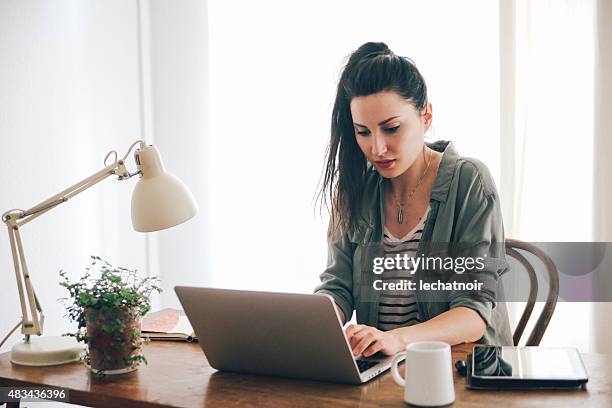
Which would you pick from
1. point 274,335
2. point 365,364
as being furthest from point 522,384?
point 274,335

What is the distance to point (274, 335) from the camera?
1.25 m

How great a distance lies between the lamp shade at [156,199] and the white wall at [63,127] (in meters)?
1.03

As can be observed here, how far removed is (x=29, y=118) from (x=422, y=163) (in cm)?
134

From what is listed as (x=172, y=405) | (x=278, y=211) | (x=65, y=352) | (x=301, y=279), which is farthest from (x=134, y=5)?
(x=172, y=405)

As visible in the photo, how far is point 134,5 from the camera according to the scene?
3062 mm

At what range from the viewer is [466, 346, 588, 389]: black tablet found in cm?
117

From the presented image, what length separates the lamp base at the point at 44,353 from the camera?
145cm

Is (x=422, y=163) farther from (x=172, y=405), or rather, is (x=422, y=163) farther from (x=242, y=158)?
(x=242, y=158)

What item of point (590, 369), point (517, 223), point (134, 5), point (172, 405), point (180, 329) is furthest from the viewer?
point (134, 5)

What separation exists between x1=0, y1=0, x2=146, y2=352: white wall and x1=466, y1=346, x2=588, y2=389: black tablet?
1.60m

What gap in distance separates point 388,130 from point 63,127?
134 centimetres

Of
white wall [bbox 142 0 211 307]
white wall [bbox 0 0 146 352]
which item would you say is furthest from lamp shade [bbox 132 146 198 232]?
white wall [bbox 142 0 211 307]

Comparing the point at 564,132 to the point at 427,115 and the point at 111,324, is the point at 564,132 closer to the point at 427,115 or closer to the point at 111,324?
the point at 427,115

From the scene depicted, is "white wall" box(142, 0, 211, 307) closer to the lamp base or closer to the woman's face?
the woman's face
